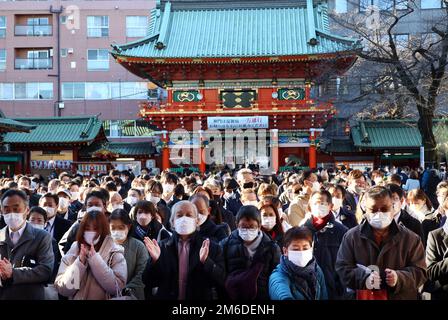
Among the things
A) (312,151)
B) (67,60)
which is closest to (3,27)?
(67,60)

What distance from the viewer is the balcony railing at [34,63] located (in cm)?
3969

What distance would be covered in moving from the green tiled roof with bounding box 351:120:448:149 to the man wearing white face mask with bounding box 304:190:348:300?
2212 cm

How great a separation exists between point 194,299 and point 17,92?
124 feet

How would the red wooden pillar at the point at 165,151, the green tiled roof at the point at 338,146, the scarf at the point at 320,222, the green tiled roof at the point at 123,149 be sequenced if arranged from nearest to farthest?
the scarf at the point at 320,222 < the red wooden pillar at the point at 165,151 < the green tiled roof at the point at 338,146 < the green tiled roof at the point at 123,149

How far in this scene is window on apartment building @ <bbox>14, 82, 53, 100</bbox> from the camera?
39.6 metres

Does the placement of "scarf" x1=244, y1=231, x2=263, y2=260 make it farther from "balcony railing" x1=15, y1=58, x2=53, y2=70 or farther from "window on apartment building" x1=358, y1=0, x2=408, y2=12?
"balcony railing" x1=15, y1=58, x2=53, y2=70

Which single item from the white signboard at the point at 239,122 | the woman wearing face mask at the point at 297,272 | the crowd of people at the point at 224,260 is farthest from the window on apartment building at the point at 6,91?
the woman wearing face mask at the point at 297,272

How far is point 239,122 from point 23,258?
22159 millimetres

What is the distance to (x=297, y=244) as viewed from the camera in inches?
183

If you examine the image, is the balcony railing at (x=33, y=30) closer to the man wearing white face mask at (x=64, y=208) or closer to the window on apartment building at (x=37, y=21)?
the window on apartment building at (x=37, y=21)

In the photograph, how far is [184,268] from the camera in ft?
17.3

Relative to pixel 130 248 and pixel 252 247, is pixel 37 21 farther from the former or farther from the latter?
pixel 252 247

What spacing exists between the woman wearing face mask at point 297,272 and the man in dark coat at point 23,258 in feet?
6.74
